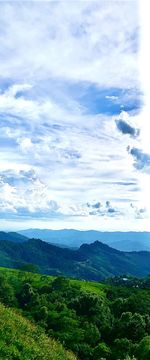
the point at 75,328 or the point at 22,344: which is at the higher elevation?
the point at 22,344

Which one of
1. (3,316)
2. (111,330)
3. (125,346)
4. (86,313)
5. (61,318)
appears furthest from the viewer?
(86,313)

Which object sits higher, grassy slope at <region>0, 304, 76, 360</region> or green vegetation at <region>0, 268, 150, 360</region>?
grassy slope at <region>0, 304, 76, 360</region>

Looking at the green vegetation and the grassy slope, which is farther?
the green vegetation

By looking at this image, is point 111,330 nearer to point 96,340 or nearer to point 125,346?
point 96,340

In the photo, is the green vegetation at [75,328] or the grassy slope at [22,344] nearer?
the grassy slope at [22,344]

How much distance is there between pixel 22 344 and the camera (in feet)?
92.6

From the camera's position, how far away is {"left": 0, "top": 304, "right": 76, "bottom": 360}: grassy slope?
1041 inches

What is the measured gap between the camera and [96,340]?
65000 mm

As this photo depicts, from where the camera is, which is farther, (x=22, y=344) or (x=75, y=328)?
(x=75, y=328)

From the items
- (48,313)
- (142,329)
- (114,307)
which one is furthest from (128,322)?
(114,307)

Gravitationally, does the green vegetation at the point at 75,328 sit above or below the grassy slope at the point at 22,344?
below

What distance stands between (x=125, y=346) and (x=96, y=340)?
11.8 metres

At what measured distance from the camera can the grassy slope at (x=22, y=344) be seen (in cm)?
2644

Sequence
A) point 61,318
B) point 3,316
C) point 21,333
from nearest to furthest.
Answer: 1. point 21,333
2. point 3,316
3. point 61,318
